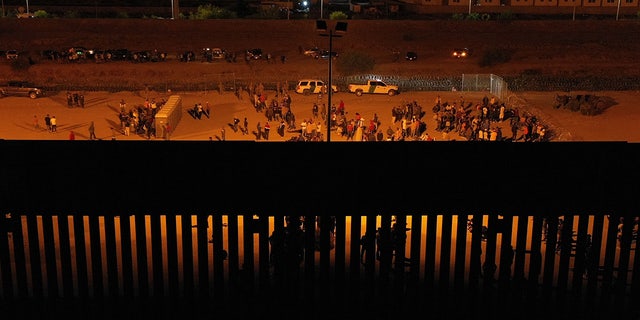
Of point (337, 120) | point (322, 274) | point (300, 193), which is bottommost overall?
point (337, 120)

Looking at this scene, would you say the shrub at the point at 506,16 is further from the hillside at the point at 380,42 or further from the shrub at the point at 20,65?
the shrub at the point at 20,65

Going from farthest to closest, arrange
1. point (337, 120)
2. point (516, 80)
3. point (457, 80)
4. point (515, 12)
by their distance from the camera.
Answer: point (515, 12) < point (516, 80) < point (457, 80) < point (337, 120)

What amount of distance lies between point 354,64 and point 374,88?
5673 millimetres

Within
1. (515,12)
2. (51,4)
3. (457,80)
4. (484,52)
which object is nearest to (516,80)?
(457,80)

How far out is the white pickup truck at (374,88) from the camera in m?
37.3

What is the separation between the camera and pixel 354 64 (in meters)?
42.6

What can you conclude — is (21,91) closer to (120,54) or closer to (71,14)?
(120,54)

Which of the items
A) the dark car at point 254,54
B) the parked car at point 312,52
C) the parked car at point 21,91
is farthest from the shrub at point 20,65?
the parked car at point 312,52

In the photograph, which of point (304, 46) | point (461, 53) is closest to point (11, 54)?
point (304, 46)

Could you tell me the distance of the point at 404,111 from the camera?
30391 millimetres

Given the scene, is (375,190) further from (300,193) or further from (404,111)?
(404,111)

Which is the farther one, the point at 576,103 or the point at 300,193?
the point at 576,103

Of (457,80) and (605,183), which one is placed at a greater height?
(605,183)

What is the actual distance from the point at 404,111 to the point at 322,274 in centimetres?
2402
